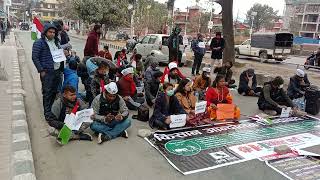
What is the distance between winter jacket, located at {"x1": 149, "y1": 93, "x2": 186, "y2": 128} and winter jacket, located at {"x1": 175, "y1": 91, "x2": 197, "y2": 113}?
287 mm

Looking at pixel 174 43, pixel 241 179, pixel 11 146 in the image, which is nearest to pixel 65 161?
pixel 11 146

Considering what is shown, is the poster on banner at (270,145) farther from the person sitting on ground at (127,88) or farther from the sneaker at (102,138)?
the person sitting on ground at (127,88)

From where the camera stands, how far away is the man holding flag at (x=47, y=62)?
6.30 meters

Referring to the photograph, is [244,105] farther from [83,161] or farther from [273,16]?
[273,16]

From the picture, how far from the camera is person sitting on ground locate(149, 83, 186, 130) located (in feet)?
20.9

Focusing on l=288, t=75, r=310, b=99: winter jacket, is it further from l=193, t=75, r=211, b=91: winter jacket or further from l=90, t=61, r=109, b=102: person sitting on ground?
l=90, t=61, r=109, b=102: person sitting on ground

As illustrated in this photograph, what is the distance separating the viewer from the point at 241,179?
459 centimetres

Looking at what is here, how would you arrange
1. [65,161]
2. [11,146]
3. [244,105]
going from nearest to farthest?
1. [65,161]
2. [11,146]
3. [244,105]

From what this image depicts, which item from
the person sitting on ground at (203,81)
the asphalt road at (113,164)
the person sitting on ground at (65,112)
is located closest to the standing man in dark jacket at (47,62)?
the person sitting on ground at (65,112)

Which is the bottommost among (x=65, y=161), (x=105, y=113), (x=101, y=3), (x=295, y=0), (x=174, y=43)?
(x=65, y=161)

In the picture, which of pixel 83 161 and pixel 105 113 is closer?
pixel 83 161

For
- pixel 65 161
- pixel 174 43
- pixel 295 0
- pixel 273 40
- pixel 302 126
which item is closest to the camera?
pixel 65 161

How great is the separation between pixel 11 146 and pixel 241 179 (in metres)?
3.41

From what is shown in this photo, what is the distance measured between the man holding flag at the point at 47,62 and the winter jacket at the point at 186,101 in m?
2.40
